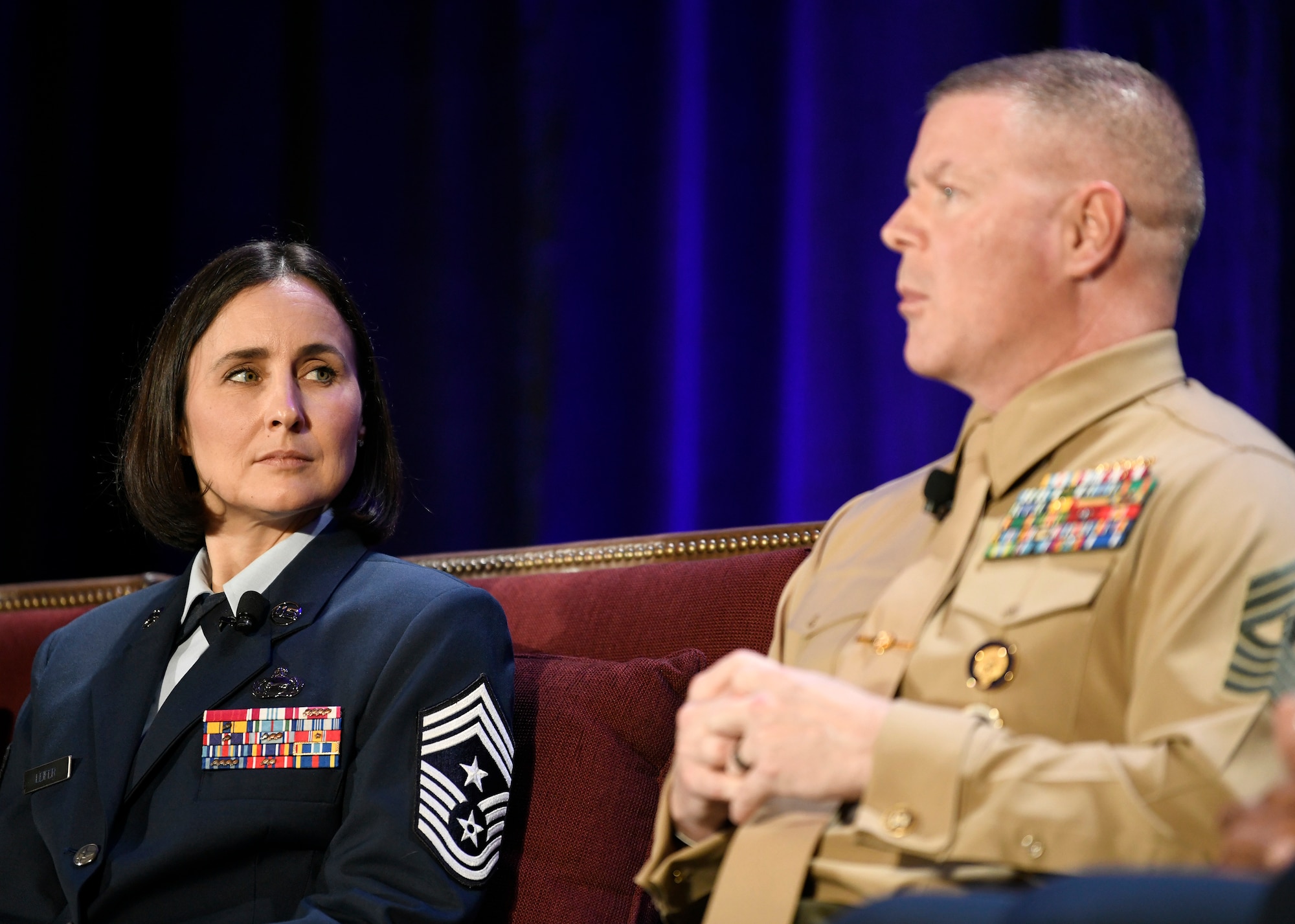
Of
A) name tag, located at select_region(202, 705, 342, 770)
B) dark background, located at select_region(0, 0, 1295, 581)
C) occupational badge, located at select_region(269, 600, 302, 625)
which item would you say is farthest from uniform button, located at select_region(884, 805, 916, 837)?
dark background, located at select_region(0, 0, 1295, 581)

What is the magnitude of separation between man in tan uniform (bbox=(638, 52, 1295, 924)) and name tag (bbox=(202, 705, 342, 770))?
45cm

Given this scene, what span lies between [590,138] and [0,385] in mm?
1409

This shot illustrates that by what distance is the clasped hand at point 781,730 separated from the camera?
3.66ft

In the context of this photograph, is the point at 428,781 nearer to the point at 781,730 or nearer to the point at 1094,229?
the point at 781,730

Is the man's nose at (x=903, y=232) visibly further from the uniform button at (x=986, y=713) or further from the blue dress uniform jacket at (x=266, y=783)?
the blue dress uniform jacket at (x=266, y=783)

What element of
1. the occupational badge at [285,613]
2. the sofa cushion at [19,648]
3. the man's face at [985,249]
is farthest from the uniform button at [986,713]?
the sofa cushion at [19,648]

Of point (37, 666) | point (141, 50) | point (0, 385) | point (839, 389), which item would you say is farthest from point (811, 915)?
point (141, 50)

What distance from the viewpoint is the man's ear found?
1303 millimetres

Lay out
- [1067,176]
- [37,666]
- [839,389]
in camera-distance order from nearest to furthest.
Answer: [1067,176]
[37,666]
[839,389]

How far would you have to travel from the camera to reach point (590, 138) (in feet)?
9.40

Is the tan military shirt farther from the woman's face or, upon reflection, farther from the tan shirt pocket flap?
the woman's face

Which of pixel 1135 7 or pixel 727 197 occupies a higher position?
pixel 1135 7

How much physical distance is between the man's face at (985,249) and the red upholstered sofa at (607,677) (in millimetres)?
531

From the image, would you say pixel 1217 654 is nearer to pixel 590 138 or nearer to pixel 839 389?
pixel 839 389
